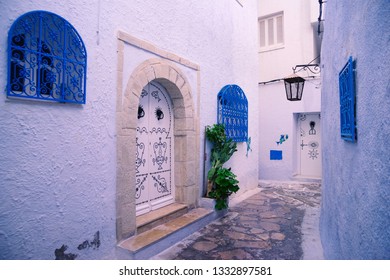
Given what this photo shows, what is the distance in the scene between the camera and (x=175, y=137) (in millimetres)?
4703

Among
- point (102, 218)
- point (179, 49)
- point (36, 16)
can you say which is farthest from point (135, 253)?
point (179, 49)

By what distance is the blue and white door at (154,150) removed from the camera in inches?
158

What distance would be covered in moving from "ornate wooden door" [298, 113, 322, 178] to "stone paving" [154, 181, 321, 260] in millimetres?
2800

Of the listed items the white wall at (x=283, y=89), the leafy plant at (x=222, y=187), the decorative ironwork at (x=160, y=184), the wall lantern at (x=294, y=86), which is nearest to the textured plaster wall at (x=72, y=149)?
the decorative ironwork at (x=160, y=184)

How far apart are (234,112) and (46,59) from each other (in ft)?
14.8

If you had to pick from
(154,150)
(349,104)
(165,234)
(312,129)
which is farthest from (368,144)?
(312,129)

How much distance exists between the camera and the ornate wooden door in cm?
898

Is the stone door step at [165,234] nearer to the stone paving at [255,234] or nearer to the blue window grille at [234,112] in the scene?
the stone paving at [255,234]

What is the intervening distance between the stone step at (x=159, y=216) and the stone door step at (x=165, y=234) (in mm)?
53

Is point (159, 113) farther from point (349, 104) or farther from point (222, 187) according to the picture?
point (349, 104)

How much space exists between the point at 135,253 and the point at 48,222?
1.04 metres

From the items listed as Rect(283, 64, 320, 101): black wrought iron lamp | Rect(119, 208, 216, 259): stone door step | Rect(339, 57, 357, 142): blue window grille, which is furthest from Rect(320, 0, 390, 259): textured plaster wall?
Rect(283, 64, 320, 101): black wrought iron lamp

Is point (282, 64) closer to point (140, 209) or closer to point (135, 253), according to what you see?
point (140, 209)

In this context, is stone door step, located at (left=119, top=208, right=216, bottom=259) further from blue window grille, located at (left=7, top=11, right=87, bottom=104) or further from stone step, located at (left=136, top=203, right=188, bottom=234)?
blue window grille, located at (left=7, top=11, right=87, bottom=104)
